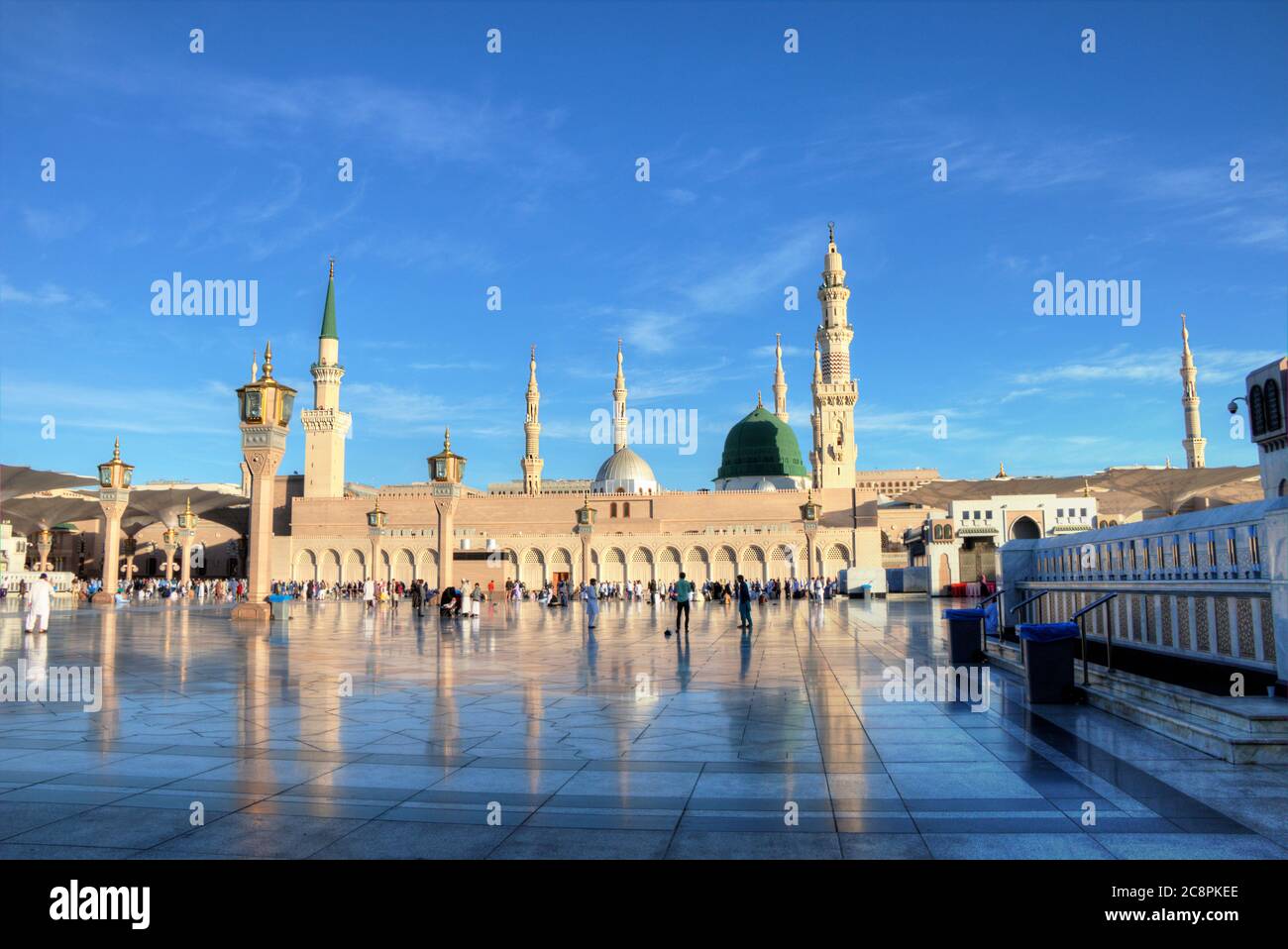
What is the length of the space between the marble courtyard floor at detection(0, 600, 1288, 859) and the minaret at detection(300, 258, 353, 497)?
5949 centimetres

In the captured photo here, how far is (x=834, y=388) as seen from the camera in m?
65.7

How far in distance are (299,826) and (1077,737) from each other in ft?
14.1

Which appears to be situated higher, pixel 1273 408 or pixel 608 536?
pixel 608 536

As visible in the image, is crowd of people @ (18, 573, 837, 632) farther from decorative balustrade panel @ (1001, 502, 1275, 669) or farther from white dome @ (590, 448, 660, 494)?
white dome @ (590, 448, 660, 494)

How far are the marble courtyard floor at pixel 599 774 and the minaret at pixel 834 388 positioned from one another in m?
57.5

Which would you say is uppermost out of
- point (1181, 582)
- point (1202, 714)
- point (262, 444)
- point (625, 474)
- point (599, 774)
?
point (625, 474)

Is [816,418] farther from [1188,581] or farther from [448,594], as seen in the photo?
[1188,581]

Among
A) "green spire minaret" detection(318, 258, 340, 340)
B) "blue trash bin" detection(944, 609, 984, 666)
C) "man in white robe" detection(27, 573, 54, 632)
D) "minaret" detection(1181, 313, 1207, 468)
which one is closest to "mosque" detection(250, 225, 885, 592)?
"green spire minaret" detection(318, 258, 340, 340)

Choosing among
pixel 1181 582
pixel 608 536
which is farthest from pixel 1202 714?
pixel 608 536

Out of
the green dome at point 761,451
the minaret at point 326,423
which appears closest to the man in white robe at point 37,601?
the minaret at point 326,423

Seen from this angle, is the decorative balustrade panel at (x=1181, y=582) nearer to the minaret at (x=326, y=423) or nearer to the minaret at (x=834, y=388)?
the minaret at (x=834, y=388)

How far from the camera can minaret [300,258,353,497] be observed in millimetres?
64250

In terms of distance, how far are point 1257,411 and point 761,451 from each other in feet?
253
